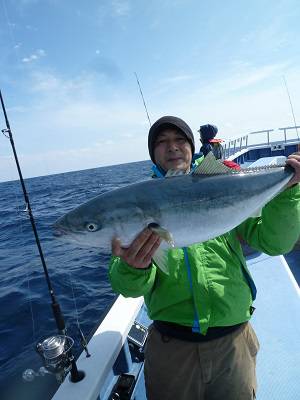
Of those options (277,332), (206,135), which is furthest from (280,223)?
(206,135)

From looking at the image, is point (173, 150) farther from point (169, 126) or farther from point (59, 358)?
point (59, 358)

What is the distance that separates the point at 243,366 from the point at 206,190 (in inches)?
57.9

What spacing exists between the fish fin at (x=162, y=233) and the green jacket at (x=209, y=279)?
0.33 m

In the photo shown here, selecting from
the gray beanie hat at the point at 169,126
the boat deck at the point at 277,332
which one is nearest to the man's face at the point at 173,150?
the gray beanie hat at the point at 169,126

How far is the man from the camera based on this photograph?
2561 millimetres

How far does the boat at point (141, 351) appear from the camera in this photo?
303 centimetres

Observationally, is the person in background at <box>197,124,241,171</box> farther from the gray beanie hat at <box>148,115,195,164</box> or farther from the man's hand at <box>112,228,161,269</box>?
the man's hand at <box>112,228,161,269</box>

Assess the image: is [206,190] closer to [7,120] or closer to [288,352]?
[288,352]

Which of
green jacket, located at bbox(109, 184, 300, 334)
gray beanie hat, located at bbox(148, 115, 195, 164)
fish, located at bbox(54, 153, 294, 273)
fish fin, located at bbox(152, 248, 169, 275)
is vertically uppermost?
gray beanie hat, located at bbox(148, 115, 195, 164)

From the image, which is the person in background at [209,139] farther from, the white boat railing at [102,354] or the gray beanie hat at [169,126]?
the gray beanie hat at [169,126]

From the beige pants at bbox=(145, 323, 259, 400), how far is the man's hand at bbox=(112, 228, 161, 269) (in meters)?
0.79

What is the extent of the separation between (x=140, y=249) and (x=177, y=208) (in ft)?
1.40

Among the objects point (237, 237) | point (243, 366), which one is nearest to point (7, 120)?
point (237, 237)

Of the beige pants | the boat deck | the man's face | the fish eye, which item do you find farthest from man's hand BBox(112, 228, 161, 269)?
the boat deck
